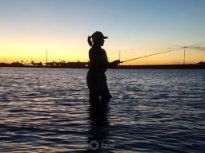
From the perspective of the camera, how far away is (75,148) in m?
7.18

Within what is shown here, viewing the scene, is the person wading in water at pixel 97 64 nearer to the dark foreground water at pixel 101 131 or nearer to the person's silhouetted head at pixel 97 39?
the person's silhouetted head at pixel 97 39

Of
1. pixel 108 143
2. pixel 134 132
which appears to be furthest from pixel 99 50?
pixel 108 143

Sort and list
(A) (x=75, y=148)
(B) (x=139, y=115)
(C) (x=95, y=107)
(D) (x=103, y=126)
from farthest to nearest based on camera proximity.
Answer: (C) (x=95, y=107)
(B) (x=139, y=115)
(D) (x=103, y=126)
(A) (x=75, y=148)

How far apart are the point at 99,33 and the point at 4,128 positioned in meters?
5.63

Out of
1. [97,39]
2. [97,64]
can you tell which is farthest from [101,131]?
[97,39]

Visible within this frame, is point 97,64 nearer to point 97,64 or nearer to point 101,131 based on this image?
point 97,64

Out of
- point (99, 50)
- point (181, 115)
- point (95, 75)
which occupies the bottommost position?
point (181, 115)

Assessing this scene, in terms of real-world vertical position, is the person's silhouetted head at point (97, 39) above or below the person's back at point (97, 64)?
above

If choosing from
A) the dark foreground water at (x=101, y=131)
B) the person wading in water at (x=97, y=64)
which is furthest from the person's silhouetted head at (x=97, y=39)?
the dark foreground water at (x=101, y=131)

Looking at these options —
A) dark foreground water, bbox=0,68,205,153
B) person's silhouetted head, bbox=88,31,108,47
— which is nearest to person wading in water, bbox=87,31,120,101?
person's silhouetted head, bbox=88,31,108,47

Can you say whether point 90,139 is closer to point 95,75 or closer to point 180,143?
point 180,143

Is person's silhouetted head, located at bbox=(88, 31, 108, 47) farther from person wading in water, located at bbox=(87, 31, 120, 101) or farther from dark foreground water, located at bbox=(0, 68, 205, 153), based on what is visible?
dark foreground water, located at bbox=(0, 68, 205, 153)

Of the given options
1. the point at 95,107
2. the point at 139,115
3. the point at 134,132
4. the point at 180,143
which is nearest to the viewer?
the point at 180,143

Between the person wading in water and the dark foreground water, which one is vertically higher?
the person wading in water
